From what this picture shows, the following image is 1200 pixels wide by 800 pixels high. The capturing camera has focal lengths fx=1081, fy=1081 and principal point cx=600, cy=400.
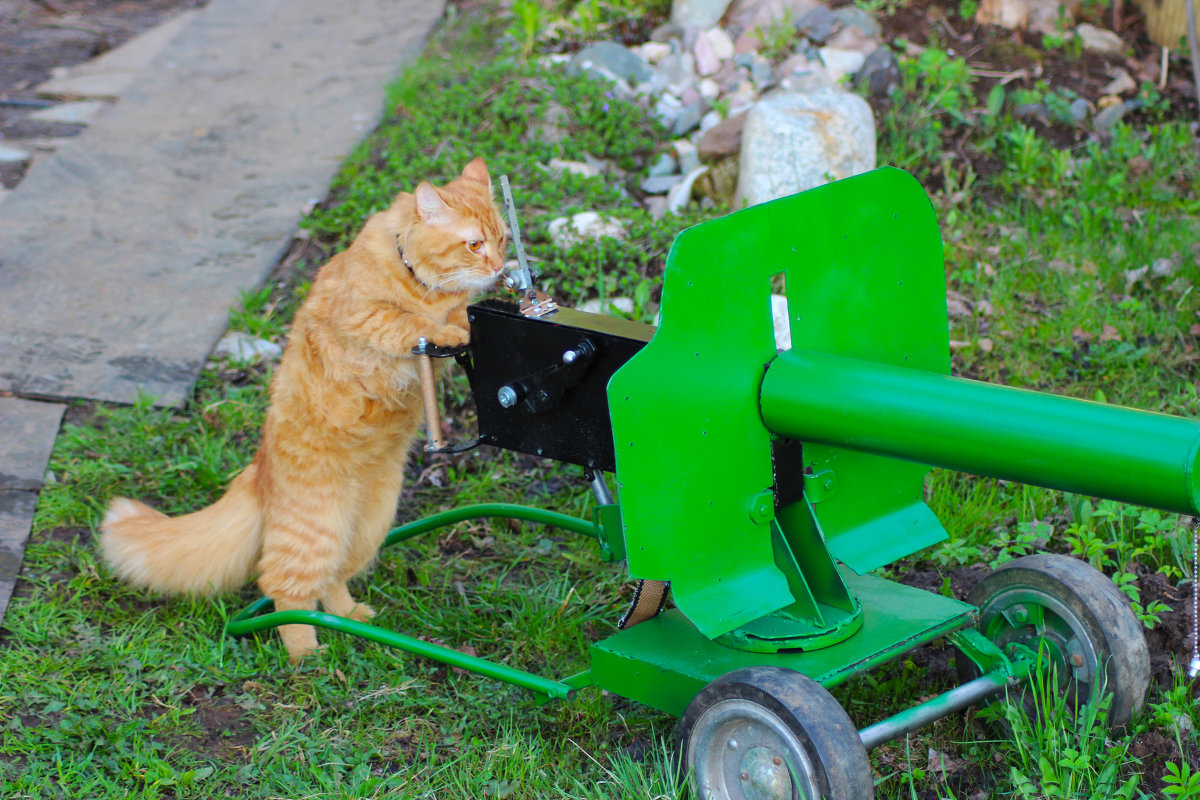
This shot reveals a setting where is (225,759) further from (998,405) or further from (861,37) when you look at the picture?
(861,37)

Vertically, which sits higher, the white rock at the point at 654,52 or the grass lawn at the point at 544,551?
the white rock at the point at 654,52

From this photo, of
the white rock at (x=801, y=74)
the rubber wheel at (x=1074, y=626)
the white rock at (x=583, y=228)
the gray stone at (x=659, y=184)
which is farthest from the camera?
the white rock at (x=801, y=74)

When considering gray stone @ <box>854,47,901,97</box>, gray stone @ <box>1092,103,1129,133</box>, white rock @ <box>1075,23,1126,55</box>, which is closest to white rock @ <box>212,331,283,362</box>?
gray stone @ <box>854,47,901,97</box>

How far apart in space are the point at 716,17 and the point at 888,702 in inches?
206

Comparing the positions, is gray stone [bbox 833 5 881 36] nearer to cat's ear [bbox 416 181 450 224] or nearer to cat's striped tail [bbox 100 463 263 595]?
cat's ear [bbox 416 181 450 224]

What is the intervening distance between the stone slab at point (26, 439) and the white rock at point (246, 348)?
73cm

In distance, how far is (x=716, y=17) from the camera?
7.08 meters

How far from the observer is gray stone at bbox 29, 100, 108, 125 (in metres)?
6.88

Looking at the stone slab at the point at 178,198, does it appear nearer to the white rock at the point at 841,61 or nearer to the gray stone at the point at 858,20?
the white rock at the point at 841,61

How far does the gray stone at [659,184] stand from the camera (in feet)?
19.0

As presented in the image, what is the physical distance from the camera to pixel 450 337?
285 cm

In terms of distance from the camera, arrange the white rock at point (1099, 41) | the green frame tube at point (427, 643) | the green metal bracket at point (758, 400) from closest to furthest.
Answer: the green metal bracket at point (758, 400), the green frame tube at point (427, 643), the white rock at point (1099, 41)

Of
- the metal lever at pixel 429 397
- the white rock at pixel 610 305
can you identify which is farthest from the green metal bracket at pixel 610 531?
the white rock at pixel 610 305

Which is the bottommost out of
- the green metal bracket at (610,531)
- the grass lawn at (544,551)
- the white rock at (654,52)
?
the grass lawn at (544,551)
